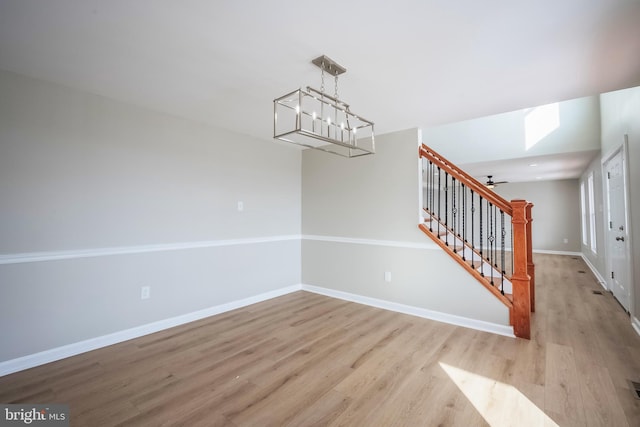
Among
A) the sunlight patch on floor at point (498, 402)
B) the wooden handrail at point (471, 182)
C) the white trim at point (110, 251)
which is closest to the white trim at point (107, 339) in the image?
the white trim at point (110, 251)

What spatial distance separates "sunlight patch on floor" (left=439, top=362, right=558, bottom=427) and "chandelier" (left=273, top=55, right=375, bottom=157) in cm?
190

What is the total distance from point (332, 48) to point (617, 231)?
14.0 ft

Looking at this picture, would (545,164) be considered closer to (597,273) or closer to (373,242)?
(597,273)

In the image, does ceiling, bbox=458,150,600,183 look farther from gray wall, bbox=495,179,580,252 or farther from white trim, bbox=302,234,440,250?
white trim, bbox=302,234,440,250

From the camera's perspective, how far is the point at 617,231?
3.55 metres

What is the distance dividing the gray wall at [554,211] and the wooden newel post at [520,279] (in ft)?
20.2

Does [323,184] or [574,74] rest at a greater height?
[574,74]

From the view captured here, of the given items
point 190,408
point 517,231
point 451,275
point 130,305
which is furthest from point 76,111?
point 517,231

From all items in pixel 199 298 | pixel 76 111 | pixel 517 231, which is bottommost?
pixel 199 298

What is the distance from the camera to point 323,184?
437 centimetres

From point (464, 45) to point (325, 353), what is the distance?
8.41ft

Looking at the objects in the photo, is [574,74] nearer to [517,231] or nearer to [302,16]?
[517,231]

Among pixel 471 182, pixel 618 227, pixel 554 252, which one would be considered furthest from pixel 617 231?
pixel 554 252

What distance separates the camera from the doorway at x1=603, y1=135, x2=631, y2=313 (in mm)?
3104
